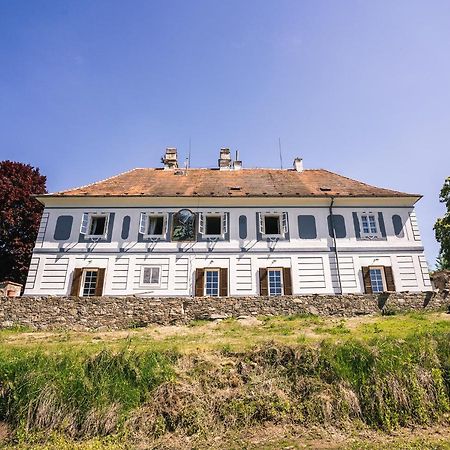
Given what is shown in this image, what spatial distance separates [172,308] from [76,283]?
18.4ft

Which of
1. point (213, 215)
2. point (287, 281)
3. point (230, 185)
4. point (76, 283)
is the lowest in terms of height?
point (76, 283)

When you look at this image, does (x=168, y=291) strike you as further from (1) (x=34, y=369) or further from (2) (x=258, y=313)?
(1) (x=34, y=369)

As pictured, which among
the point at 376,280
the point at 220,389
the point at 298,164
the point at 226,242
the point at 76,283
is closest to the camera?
the point at 220,389

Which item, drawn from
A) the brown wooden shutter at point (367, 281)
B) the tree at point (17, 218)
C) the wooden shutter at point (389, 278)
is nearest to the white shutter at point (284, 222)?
the brown wooden shutter at point (367, 281)

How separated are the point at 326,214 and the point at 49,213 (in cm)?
1563

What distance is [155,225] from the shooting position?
20.5 metres

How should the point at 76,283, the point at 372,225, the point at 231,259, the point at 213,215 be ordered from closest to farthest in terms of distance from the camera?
the point at 76,283, the point at 231,259, the point at 372,225, the point at 213,215

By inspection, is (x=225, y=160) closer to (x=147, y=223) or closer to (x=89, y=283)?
(x=147, y=223)

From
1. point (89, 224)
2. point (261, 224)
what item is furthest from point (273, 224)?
point (89, 224)

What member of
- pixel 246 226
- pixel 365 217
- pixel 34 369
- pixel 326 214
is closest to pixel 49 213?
pixel 246 226

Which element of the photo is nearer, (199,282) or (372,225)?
(199,282)

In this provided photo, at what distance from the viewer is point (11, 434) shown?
342 inches

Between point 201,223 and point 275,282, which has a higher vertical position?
point 201,223

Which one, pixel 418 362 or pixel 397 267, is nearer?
pixel 418 362
